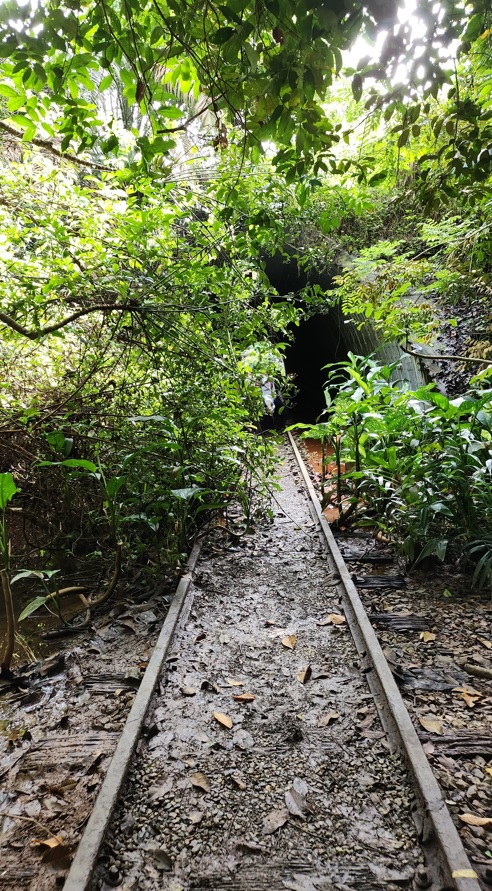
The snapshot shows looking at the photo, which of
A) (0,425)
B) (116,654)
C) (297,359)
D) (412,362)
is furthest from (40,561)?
(297,359)

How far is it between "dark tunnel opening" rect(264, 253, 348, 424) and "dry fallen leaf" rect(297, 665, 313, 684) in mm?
9703

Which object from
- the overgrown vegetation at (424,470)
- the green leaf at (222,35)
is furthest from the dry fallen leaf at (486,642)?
the green leaf at (222,35)

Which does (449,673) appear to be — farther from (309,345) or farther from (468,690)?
(309,345)

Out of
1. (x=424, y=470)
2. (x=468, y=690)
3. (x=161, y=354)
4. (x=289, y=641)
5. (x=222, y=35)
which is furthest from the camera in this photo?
(x=161, y=354)

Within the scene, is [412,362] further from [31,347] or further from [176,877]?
[176,877]

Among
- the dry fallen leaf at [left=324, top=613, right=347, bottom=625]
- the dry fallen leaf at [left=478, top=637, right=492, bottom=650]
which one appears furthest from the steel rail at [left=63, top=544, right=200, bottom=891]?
the dry fallen leaf at [left=478, top=637, right=492, bottom=650]

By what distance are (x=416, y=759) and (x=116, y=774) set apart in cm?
139

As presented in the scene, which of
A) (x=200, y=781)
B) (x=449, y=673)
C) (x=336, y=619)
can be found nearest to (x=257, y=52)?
(x=200, y=781)

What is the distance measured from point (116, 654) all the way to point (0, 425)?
6.86ft

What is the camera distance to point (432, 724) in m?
2.48

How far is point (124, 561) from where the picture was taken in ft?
14.9

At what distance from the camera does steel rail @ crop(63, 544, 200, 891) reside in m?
1.70

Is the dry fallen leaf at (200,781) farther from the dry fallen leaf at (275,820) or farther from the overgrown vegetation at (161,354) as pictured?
the overgrown vegetation at (161,354)

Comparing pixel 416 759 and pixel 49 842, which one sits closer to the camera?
pixel 49 842
